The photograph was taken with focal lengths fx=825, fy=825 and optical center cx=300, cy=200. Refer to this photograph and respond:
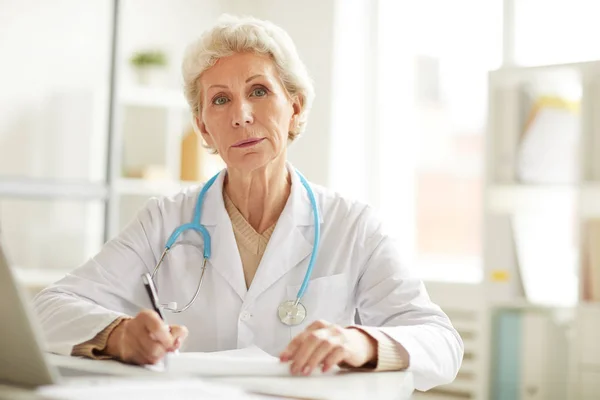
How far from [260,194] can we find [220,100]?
0.23 metres

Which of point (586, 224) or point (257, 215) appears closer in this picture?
point (257, 215)

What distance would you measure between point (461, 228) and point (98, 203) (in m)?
1.71

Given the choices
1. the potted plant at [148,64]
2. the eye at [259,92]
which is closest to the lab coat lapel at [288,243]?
the eye at [259,92]

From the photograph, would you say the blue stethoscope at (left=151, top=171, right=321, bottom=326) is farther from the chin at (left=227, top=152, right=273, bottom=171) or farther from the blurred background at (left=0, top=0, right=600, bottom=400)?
the blurred background at (left=0, top=0, right=600, bottom=400)

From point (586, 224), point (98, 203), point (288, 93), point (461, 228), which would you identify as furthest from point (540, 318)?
point (98, 203)

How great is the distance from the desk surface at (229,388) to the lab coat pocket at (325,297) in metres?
0.36

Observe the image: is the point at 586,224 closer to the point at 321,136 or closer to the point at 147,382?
the point at 321,136

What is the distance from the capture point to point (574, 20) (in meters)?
3.62

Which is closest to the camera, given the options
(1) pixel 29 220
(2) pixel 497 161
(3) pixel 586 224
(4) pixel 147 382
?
(4) pixel 147 382

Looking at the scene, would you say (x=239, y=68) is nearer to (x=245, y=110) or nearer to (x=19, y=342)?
(x=245, y=110)

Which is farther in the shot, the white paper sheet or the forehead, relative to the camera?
the forehead

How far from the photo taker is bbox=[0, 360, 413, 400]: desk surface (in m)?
0.99

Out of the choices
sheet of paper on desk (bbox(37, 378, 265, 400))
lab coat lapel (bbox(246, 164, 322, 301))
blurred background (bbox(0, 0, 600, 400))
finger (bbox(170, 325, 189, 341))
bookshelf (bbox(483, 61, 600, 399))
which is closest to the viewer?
sheet of paper on desk (bbox(37, 378, 265, 400))

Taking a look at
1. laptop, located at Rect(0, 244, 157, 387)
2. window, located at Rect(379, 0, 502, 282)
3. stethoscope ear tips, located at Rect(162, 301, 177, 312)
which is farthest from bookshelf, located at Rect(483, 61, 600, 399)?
laptop, located at Rect(0, 244, 157, 387)
